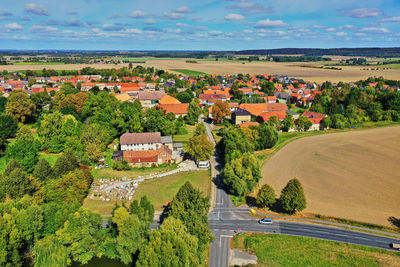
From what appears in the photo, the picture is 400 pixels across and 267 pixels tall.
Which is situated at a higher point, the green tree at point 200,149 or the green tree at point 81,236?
the green tree at point 200,149

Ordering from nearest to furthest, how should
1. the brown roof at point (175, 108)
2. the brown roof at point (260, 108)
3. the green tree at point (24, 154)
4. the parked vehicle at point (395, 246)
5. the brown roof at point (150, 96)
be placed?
1. the parked vehicle at point (395, 246)
2. the green tree at point (24, 154)
3. the brown roof at point (175, 108)
4. the brown roof at point (260, 108)
5. the brown roof at point (150, 96)

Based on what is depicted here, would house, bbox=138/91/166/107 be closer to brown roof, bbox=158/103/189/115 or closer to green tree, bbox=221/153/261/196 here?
brown roof, bbox=158/103/189/115

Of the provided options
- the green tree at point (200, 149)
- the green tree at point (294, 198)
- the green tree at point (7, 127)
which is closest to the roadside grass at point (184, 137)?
the green tree at point (200, 149)

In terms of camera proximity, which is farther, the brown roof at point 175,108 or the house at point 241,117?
the brown roof at point 175,108

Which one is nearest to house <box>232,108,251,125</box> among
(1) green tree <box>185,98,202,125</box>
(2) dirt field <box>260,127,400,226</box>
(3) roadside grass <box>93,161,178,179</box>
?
(1) green tree <box>185,98,202,125</box>

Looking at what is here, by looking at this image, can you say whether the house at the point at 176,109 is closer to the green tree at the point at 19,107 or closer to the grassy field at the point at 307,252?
the green tree at the point at 19,107

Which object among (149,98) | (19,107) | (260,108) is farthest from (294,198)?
(149,98)

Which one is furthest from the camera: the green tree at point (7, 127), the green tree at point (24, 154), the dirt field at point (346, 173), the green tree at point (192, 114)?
the green tree at point (192, 114)
